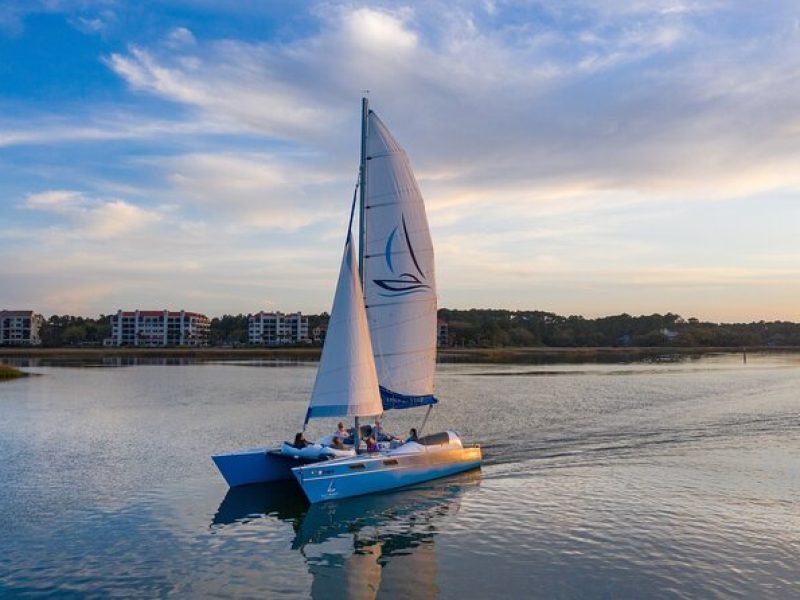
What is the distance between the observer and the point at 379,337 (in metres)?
27.4

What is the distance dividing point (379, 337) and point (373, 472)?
494 centimetres

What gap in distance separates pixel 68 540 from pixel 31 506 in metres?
4.77

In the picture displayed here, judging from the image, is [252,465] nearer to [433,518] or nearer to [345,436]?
[345,436]

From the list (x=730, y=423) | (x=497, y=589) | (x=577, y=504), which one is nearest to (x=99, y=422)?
(x=577, y=504)

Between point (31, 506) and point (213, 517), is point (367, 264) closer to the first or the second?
point (213, 517)

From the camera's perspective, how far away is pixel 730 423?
4506 cm

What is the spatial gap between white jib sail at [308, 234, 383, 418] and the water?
128 inches

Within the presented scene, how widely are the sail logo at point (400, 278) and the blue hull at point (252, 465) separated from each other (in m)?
7.13

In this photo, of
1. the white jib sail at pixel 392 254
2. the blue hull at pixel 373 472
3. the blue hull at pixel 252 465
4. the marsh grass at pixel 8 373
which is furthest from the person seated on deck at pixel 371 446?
the marsh grass at pixel 8 373

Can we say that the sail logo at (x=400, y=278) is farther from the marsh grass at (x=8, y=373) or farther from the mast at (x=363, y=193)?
the marsh grass at (x=8, y=373)

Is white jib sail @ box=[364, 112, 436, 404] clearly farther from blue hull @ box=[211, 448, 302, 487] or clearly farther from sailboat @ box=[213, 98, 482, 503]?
blue hull @ box=[211, 448, 302, 487]

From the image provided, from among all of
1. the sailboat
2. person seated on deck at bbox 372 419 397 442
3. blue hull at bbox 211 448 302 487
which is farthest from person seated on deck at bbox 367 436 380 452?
blue hull at bbox 211 448 302 487

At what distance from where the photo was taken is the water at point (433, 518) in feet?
57.1

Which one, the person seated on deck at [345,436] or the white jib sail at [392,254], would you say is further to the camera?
the person seated on deck at [345,436]
